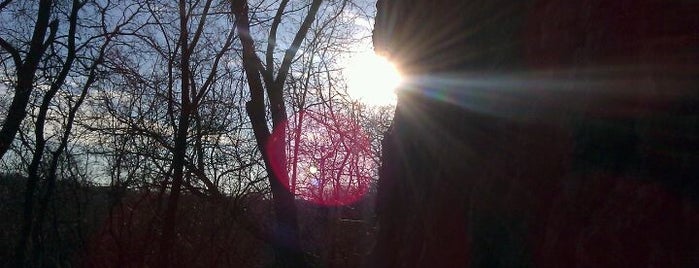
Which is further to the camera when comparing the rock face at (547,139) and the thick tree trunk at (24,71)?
the thick tree trunk at (24,71)

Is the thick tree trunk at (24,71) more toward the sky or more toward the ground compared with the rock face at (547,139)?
more toward the sky

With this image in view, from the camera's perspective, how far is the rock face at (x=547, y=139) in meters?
2.10

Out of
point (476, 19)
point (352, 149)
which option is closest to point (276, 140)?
point (352, 149)

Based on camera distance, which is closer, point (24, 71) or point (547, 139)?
point (547, 139)

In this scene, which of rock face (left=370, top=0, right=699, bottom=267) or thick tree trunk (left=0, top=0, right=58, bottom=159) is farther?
thick tree trunk (left=0, top=0, right=58, bottom=159)

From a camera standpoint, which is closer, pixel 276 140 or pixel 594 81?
pixel 594 81

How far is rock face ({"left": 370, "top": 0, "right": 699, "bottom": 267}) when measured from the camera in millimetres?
2100

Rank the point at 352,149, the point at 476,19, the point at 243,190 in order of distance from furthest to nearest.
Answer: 1. the point at 352,149
2. the point at 243,190
3. the point at 476,19

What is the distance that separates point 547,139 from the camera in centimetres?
264

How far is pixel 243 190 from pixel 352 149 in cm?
657

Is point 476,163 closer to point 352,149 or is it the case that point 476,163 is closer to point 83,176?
point 83,176

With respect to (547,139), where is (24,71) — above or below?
above

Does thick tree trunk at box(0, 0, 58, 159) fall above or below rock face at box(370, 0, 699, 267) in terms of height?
above

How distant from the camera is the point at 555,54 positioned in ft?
8.67
